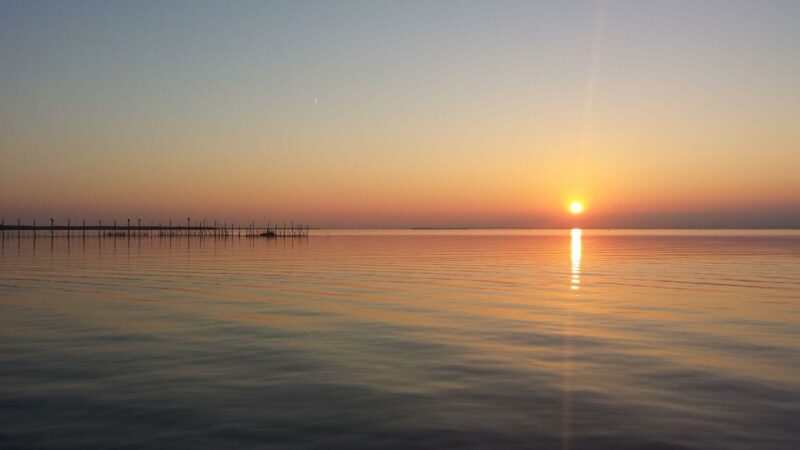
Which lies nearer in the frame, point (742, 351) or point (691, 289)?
point (742, 351)

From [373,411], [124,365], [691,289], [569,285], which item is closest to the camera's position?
[373,411]

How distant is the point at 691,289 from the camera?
32.7 m

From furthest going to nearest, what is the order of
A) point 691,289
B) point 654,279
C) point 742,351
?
1. point 654,279
2. point 691,289
3. point 742,351

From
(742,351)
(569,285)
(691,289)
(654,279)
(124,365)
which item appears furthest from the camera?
(654,279)

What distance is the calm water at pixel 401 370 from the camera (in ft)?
33.4

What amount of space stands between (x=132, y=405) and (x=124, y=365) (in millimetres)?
3839

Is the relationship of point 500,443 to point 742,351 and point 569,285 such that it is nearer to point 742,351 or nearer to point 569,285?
point 742,351

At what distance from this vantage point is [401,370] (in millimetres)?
14648

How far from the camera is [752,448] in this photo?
9453 millimetres

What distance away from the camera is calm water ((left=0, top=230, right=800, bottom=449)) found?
10.2 m

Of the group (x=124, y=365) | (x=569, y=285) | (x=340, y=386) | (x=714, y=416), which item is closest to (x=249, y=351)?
(x=124, y=365)

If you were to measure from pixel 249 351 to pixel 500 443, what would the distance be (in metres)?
9.04

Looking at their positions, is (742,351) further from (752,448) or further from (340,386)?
(340,386)

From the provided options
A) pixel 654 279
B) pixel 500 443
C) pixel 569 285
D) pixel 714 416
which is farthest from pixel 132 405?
pixel 654 279
